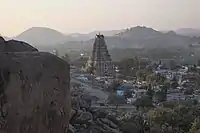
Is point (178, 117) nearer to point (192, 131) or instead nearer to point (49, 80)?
point (192, 131)

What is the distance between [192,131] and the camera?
12.1m

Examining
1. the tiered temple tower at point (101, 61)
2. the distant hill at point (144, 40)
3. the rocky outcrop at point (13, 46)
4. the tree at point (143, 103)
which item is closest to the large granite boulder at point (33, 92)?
the rocky outcrop at point (13, 46)

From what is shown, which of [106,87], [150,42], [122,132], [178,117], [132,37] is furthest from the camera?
[132,37]

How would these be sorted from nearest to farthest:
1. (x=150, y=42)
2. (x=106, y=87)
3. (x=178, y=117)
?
(x=178, y=117) → (x=106, y=87) → (x=150, y=42)

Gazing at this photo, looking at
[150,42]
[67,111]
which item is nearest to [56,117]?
[67,111]

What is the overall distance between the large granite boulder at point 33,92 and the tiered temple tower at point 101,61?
38340 millimetres

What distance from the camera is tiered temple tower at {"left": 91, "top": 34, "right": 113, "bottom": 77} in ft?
136

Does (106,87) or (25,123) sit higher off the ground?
(25,123)

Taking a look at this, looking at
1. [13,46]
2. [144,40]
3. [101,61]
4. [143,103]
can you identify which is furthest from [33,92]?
[144,40]

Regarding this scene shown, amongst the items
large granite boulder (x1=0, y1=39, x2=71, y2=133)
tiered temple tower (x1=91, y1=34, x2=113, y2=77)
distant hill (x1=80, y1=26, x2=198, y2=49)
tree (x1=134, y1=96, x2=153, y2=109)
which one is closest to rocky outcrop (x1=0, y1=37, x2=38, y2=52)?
large granite boulder (x1=0, y1=39, x2=71, y2=133)

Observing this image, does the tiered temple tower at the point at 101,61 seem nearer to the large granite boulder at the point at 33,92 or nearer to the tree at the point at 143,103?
the tree at the point at 143,103

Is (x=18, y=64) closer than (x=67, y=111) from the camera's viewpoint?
Yes

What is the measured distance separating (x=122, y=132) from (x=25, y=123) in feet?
13.7

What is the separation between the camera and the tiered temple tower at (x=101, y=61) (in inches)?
1635
